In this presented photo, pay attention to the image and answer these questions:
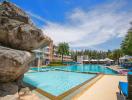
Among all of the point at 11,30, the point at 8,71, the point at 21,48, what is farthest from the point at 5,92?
the point at 11,30

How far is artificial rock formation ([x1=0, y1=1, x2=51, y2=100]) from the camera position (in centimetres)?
671

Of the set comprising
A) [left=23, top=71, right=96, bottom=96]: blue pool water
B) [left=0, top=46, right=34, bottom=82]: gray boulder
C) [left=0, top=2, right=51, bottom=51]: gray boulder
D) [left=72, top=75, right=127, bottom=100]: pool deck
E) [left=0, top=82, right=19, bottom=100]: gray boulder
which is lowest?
[left=23, top=71, right=96, bottom=96]: blue pool water

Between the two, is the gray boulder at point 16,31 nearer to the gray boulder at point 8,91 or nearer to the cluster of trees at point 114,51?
the gray boulder at point 8,91

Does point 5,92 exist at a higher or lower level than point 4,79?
lower

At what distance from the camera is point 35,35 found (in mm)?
7922

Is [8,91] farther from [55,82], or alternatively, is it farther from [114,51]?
[114,51]

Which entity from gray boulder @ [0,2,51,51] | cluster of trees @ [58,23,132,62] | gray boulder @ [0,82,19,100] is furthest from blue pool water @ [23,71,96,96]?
cluster of trees @ [58,23,132,62]

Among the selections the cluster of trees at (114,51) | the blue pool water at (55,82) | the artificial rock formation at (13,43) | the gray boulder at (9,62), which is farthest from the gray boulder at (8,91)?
the cluster of trees at (114,51)

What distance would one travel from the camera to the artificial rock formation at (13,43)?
671 centimetres

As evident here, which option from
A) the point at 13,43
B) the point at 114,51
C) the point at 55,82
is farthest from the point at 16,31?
the point at 114,51

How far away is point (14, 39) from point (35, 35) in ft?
3.67

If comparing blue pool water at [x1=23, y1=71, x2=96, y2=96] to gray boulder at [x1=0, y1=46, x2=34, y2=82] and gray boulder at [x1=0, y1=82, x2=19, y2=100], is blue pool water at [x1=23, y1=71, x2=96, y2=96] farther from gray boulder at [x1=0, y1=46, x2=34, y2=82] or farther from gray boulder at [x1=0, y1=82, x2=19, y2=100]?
gray boulder at [x1=0, y1=46, x2=34, y2=82]

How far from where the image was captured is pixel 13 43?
7.86m

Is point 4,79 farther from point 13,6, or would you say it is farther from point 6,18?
point 13,6
